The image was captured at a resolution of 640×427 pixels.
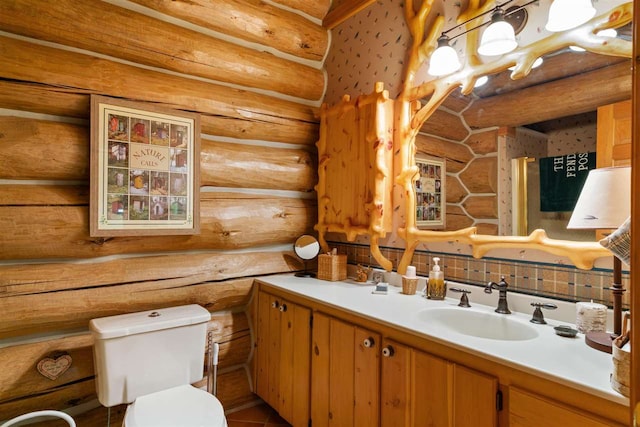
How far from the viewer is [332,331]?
182 cm

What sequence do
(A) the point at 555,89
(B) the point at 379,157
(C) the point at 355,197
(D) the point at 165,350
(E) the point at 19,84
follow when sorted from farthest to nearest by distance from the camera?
1. (C) the point at 355,197
2. (B) the point at 379,157
3. (D) the point at 165,350
4. (E) the point at 19,84
5. (A) the point at 555,89

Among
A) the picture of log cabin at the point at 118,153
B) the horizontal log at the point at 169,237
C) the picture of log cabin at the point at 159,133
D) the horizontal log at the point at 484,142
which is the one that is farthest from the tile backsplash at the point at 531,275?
the picture of log cabin at the point at 118,153

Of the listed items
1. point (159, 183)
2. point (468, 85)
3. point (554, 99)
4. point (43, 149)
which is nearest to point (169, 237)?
point (159, 183)

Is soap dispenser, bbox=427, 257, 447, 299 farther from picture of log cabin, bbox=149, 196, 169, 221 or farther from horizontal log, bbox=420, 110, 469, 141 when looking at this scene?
picture of log cabin, bbox=149, 196, 169, 221

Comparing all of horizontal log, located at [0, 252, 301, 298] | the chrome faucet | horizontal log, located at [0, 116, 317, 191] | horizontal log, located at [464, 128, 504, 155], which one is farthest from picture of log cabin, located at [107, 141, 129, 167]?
the chrome faucet

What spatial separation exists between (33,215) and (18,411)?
3.23 feet

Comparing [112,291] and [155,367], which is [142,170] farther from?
[155,367]

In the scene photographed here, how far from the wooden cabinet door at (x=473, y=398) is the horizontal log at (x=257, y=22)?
240 cm

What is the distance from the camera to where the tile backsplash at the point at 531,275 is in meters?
1.45

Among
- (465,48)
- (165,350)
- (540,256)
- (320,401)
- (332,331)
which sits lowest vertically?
(320,401)

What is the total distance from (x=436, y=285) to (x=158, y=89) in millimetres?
1965

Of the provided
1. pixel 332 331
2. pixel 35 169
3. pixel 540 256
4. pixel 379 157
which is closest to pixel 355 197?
pixel 379 157

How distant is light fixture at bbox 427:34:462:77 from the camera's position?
1892mm

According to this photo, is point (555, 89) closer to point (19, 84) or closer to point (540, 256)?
point (540, 256)
